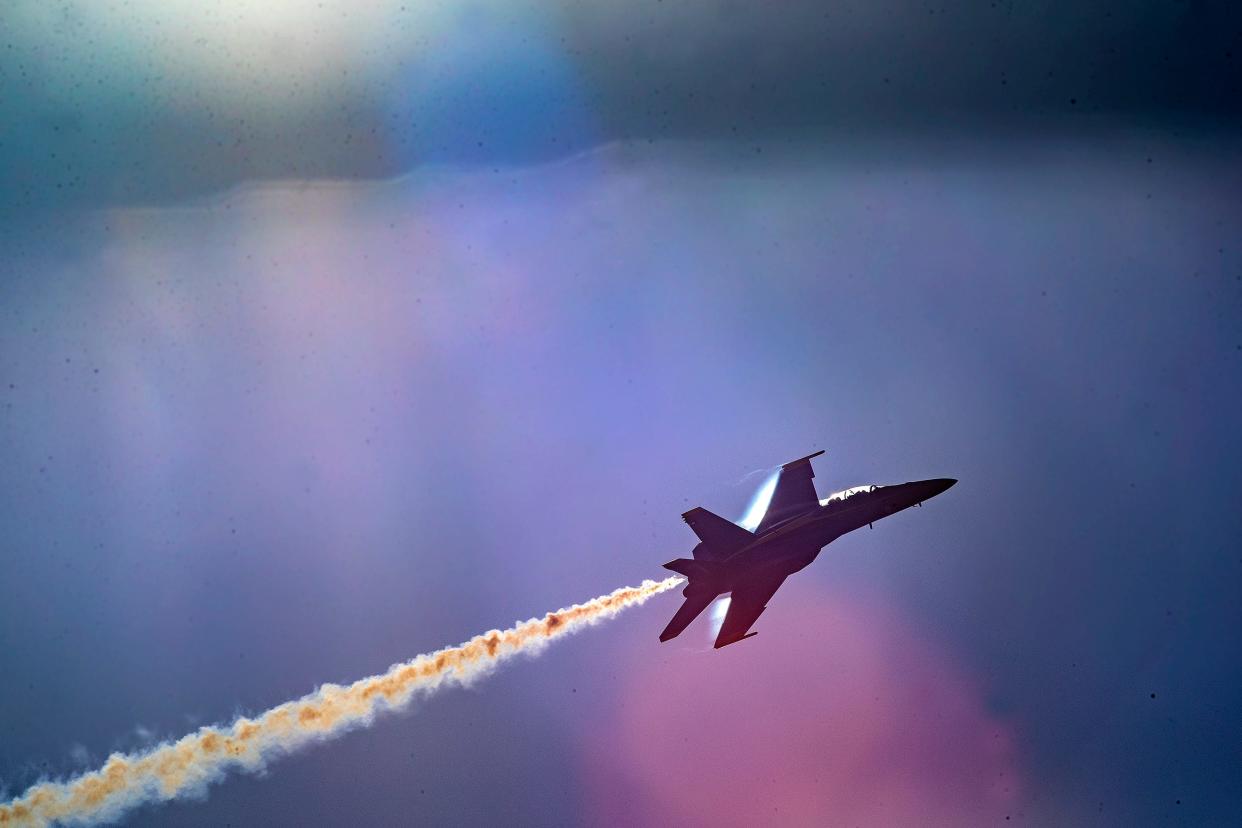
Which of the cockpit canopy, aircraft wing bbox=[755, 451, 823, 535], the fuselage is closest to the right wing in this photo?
the fuselage

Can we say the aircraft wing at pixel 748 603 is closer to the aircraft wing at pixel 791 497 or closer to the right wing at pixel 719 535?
the right wing at pixel 719 535

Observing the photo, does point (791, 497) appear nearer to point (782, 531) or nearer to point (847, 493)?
point (782, 531)

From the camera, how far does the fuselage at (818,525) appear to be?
34.5ft

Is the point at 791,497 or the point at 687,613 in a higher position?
the point at 791,497

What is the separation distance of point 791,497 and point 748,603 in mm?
1673

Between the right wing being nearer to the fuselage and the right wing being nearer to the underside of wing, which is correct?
the fuselage

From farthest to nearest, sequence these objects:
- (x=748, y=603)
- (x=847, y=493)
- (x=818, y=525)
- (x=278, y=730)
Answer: (x=748, y=603)
(x=847, y=493)
(x=818, y=525)
(x=278, y=730)

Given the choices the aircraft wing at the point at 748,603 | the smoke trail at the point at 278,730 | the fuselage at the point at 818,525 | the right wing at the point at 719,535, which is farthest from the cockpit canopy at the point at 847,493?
the smoke trail at the point at 278,730

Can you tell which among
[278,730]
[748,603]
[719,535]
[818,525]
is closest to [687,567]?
[719,535]

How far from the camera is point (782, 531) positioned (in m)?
10.5

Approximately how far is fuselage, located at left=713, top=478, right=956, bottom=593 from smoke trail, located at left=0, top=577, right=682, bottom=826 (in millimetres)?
988

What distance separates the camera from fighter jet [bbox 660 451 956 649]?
34.6 feet

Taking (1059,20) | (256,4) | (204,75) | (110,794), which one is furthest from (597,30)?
(110,794)

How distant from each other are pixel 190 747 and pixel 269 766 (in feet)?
3.36
